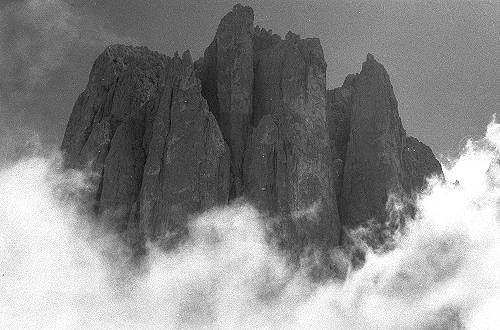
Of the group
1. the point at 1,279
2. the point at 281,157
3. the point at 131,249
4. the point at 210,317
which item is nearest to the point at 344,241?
the point at 281,157

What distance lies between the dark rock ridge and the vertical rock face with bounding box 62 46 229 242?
159mm

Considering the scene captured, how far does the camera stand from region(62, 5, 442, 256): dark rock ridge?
87.9 meters

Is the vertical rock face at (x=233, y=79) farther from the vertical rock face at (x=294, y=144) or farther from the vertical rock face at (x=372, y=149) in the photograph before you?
the vertical rock face at (x=372, y=149)

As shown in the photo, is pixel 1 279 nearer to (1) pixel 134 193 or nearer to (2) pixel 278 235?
(1) pixel 134 193

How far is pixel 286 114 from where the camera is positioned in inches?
3708

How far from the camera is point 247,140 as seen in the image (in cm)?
9369

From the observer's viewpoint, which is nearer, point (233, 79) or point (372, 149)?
point (372, 149)

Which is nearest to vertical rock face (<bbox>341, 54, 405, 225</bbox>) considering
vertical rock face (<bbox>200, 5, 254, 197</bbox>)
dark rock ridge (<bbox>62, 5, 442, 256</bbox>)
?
dark rock ridge (<bbox>62, 5, 442, 256</bbox>)

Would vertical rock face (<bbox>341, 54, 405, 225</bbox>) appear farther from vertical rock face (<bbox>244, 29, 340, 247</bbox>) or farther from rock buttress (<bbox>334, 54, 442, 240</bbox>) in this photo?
vertical rock face (<bbox>244, 29, 340, 247</bbox>)

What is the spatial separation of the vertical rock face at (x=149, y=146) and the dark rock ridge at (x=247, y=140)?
6.3 inches

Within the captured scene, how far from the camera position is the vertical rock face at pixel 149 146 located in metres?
86.8

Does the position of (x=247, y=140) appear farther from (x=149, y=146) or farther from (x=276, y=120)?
(x=149, y=146)

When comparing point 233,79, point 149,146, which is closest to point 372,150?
point 233,79

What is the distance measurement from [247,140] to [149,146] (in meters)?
14.3
